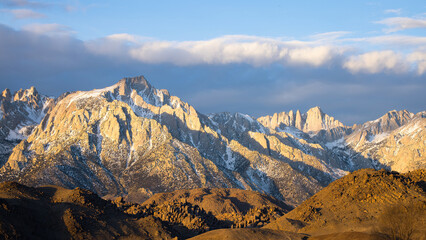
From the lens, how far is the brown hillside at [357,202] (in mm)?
169000

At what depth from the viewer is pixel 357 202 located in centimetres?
17800

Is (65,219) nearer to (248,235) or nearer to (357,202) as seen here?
(248,235)

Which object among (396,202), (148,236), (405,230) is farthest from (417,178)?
(148,236)

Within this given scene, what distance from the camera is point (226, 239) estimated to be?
152125mm

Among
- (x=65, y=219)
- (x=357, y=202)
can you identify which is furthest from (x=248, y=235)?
(x=65, y=219)

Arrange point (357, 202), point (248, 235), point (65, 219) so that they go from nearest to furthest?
point (65, 219) → point (248, 235) → point (357, 202)

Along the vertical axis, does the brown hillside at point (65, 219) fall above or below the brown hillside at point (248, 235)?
above

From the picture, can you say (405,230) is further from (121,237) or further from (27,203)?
(27,203)

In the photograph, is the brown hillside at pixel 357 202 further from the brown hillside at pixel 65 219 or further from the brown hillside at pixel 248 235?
the brown hillside at pixel 65 219

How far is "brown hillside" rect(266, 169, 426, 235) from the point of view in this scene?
169000mm

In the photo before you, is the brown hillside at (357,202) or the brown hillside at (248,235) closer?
the brown hillside at (248,235)

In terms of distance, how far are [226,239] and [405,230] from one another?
44.4m

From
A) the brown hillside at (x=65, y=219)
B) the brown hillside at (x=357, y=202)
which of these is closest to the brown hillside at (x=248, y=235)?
the brown hillside at (x=357, y=202)

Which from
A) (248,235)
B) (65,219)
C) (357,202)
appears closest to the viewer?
(65,219)
